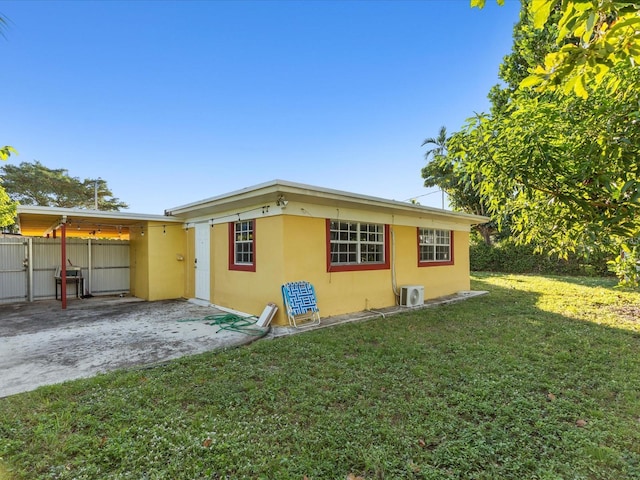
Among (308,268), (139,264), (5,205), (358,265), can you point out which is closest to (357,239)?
(358,265)

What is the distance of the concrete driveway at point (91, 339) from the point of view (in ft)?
13.0

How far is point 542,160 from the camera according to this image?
6.65ft

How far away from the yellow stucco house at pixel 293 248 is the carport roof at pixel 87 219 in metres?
0.06

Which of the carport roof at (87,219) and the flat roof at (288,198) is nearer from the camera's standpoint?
the flat roof at (288,198)

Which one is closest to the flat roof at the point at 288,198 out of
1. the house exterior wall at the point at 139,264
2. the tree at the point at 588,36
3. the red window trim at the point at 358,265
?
the red window trim at the point at 358,265

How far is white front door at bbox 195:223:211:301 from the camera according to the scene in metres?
8.49

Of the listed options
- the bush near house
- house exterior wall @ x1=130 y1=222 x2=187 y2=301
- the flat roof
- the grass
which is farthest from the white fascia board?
the bush near house

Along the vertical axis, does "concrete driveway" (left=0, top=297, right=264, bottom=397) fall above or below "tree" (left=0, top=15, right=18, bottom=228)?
below

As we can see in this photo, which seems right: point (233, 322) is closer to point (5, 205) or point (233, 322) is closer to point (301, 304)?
point (301, 304)

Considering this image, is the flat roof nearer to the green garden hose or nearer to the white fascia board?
the white fascia board

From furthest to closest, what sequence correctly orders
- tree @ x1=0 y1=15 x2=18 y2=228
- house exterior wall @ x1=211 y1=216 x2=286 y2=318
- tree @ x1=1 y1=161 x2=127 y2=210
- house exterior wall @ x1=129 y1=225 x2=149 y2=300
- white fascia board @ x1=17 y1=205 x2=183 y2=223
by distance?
tree @ x1=1 y1=161 x2=127 y2=210 < house exterior wall @ x1=129 y1=225 x2=149 y2=300 < white fascia board @ x1=17 y1=205 x2=183 y2=223 < house exterior wall @ x1=211 y1=216 x2=286 y2=318 < tree @ x1=0 y1=15 x2=18 y2=228

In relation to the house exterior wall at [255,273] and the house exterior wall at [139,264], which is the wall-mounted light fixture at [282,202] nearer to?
the house exterior wall at [255,273]

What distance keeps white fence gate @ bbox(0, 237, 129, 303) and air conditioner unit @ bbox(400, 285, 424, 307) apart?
9.25 m

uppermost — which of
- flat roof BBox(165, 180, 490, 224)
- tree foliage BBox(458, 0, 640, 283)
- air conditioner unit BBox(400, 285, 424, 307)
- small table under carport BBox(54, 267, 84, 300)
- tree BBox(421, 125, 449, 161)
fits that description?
tree BBox(421, 125, 449, 161)
